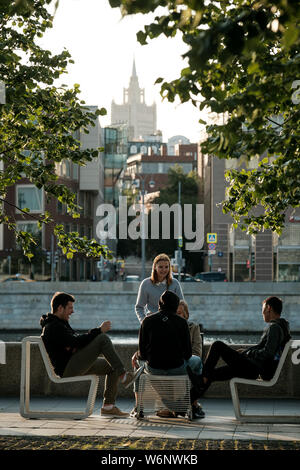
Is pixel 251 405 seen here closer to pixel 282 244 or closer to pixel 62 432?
pixel 62 432

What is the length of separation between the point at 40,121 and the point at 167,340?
4.11m

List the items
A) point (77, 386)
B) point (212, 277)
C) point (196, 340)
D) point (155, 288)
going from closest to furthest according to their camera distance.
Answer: point (196, 340), point (155, 288), point (77, 386), point (212, 277)

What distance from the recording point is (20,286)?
50750mm

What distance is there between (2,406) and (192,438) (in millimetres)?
3642

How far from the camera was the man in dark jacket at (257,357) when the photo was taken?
880 centimetres

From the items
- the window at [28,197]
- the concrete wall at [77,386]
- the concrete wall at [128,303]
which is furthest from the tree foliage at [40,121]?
the window at [28,197]

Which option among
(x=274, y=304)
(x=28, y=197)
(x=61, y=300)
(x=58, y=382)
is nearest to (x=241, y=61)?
(x=274, y=304)

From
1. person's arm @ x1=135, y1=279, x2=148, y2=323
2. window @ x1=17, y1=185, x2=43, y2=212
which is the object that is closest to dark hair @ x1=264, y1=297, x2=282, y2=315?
person's arm @ x1=135, y1=279, x2=148, y2=323

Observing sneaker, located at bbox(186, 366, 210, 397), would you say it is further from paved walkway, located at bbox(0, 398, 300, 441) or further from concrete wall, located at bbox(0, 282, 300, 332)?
concrete wall, located at bbox(0, 282, 300, 332)

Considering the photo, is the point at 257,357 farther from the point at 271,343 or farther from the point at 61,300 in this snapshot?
the point at 61,300

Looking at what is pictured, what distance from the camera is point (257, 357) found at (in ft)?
29.1

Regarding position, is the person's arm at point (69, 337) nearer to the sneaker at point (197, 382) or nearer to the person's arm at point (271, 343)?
the sneaker at point (197, 382)

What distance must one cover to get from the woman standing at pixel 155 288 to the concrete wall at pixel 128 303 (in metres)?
37.4
